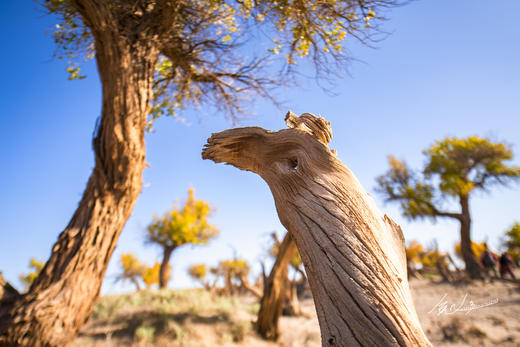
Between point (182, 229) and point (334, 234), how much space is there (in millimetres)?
19784

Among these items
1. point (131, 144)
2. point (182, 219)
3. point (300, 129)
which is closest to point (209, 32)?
point (131, 144)

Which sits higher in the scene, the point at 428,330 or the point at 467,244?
the point at 467,244

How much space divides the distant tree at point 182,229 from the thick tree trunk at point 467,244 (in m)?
17.5

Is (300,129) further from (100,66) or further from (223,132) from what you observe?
(100,66)

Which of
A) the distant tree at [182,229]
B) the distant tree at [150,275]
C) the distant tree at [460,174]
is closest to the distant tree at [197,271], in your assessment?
the distant tree at [150,275]

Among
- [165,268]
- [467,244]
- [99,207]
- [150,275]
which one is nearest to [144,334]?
[99,207]

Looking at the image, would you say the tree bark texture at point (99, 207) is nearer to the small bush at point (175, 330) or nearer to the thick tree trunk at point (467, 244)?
the small bush at point (175, 330)

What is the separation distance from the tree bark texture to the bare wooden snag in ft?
6.71

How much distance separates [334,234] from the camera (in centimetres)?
135

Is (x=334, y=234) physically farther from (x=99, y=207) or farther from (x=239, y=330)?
(x=239, y=330)

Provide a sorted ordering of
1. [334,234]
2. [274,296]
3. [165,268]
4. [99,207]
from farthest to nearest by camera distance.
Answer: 1. [165,268]
2. [274,296]
3. [99,207]
4. [334,234]

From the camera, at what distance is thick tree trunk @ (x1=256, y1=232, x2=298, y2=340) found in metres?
7.16

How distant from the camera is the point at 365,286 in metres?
1.18

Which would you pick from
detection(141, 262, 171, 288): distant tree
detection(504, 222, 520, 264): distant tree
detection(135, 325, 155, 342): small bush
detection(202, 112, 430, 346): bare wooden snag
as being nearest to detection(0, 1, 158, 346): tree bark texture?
detection(202, 112, 430, 346): bare wooden snag
